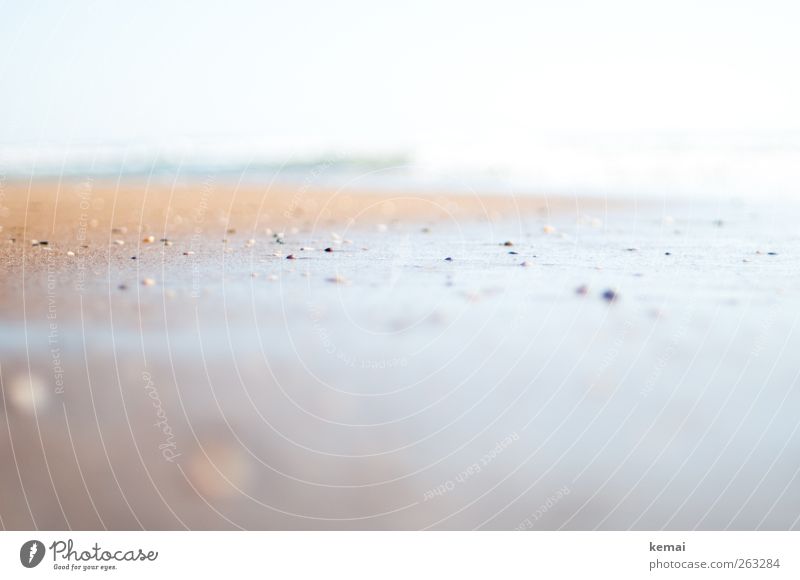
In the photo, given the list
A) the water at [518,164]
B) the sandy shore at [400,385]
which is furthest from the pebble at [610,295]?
the water at [518,164]

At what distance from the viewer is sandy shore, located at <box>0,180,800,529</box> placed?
145 centimetres

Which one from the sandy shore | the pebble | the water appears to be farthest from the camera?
the water

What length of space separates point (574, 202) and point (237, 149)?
1397 millimetres

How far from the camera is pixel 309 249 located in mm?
2566

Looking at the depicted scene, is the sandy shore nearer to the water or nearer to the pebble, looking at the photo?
the pebble

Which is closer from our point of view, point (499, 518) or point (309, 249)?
point (499, 518)

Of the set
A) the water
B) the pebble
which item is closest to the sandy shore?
the pebble

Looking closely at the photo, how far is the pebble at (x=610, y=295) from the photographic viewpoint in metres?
2.09

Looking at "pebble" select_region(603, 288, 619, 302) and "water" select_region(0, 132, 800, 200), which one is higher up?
"water" select_region(0, 132, 800, 200)

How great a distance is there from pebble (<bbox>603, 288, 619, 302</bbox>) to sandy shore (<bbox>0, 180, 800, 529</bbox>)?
0.02 metres

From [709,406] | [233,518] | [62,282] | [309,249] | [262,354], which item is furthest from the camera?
[309,249]
